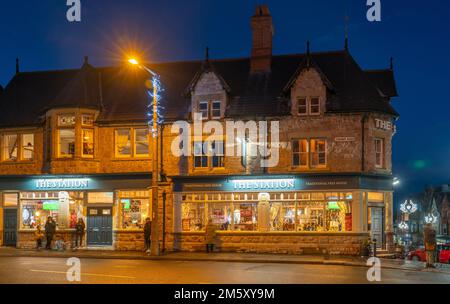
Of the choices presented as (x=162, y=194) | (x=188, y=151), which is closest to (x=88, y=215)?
(x=162, y=194)

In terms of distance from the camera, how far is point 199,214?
34.7 m

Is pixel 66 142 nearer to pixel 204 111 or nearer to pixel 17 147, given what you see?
pixel 17 147

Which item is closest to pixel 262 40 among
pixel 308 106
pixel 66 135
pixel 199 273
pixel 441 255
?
pixel 308 106

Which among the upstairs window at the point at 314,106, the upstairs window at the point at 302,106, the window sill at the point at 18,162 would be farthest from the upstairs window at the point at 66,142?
the upstairs window at the point at 314,106

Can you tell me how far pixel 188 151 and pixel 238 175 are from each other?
3234 millimetres

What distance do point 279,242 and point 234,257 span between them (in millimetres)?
3852

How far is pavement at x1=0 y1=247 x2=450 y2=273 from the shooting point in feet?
90.6

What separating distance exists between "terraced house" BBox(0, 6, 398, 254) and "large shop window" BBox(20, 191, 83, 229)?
0.07m

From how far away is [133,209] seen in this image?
35594 mm

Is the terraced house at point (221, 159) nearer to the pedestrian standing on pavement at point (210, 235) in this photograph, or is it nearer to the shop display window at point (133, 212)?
the shop display window at point (133, 212)

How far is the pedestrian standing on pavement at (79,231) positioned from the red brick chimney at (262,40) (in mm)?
12934

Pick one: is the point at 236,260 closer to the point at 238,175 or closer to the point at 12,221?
the point at 238,175

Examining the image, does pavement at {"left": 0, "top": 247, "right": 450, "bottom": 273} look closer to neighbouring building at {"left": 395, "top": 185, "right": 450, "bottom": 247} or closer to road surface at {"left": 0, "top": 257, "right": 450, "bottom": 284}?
road surface at {"left": 0, "top": 257, "right": 450, "bottom": 284}

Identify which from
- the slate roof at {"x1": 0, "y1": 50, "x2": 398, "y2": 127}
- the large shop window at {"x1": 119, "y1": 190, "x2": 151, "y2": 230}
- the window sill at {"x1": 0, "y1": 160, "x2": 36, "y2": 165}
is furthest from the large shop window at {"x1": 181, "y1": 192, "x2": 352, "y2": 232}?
the window sill at {"x1": 0, "y1": 160, "x2": 36, "y2": 165}
